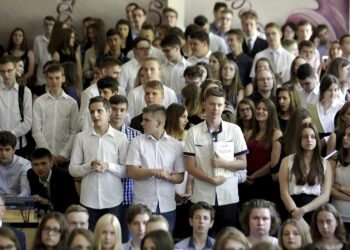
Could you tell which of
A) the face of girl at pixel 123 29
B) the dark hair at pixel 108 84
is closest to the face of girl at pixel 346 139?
the dark hair at pixel 108 84

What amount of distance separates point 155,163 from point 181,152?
264 millimetres

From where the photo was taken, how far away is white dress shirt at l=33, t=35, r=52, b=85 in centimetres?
1479

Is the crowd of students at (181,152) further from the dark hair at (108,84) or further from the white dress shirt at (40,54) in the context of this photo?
the white dress shirt at (40,54)

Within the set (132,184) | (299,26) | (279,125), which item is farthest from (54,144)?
(299,26)

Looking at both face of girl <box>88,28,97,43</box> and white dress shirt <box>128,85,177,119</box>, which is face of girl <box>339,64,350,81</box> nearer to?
white dress shirt <box>128,85,177,119</box>

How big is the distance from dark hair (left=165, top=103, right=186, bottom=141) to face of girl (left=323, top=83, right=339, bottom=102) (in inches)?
64.2

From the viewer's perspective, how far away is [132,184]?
10508mm

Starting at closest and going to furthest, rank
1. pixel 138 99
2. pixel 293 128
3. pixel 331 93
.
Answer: pixel 293 128, pixel 331 93, pixel 138 99

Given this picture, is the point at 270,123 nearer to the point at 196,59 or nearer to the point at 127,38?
the point at 196,59

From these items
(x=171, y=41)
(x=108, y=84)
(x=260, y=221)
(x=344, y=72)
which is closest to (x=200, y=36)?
(x=171, y=41)

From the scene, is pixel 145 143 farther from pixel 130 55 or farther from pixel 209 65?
pixel 130 55

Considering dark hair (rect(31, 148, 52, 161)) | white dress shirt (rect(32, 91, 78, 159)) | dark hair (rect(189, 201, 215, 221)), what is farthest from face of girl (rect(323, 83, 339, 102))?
dark hair (rect(31, 148, 52, 161))

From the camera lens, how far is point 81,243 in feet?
27.5

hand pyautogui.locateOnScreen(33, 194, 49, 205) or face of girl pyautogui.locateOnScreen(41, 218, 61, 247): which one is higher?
hand pyautogui.locateOnScreen(33, 194, 49, 205)
